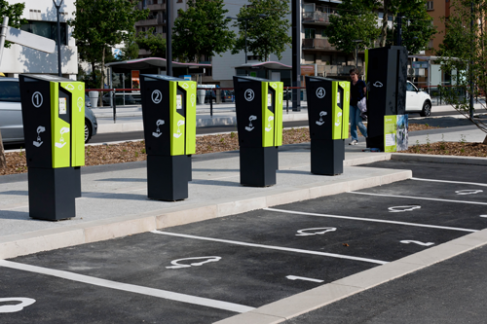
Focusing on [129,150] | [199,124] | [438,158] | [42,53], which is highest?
[42,53]

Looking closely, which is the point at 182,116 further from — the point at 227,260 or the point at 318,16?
the point at 318,16

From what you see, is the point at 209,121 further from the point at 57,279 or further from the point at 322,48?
the point at 322,48

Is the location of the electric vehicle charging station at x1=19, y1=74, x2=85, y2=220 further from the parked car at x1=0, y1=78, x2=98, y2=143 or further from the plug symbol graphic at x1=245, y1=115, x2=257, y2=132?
the parked car at x1=0, y1=78, x2=98, y2=143

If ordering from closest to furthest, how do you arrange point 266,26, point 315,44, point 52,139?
point 52,139, point 266,26, point 315,44

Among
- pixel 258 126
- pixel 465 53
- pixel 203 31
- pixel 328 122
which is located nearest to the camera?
pixel 258 126

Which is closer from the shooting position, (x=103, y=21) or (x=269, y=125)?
(x=269, y=125)

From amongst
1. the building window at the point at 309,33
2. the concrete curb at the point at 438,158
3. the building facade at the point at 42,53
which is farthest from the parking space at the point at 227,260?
the building window at the point at 309,33

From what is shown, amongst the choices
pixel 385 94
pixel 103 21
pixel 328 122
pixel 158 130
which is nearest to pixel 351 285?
pixel 158 130

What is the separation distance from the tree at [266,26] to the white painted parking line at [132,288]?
61600 mm

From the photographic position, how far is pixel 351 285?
4.77 metres

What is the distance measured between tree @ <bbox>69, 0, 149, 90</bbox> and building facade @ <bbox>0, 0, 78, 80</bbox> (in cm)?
96

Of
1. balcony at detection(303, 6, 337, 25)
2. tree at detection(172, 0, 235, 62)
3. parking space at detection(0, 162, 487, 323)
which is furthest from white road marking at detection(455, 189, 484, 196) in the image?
balcony at detection(303, 6, 337, 25)

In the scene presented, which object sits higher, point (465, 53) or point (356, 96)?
point (465, 53)

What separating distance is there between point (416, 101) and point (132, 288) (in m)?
25.9
